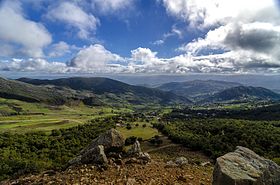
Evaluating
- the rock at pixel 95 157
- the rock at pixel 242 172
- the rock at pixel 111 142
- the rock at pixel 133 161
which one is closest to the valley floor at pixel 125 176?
the rock at pixel 133 161

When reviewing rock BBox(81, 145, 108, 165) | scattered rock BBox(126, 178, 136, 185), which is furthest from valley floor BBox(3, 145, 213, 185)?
rock BBox(81, 145, 108, 165)

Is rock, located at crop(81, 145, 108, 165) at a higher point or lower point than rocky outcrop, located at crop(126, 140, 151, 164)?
higher

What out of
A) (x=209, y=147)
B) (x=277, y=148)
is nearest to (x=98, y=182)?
(x=209, y=147)

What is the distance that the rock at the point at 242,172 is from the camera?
44.5 ft

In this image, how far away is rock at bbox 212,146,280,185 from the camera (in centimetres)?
1355

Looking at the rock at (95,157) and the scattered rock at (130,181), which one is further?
the rock at (95,157)

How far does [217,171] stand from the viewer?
14.2 m

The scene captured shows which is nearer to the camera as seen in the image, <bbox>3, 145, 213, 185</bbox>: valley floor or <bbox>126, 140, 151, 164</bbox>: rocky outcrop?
<bbox>3, 145, 213, 185</bbox>: valley floor

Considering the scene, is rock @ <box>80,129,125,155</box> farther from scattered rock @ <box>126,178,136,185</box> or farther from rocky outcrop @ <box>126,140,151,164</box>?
scattered rock @ <box>126,178,136,185</box>

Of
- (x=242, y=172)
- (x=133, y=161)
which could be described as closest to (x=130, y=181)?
(x=133, y=161)

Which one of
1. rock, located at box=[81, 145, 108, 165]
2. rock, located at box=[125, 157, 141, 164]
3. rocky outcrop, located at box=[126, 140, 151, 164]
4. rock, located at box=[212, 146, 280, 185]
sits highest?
rock, located at box=[212, 146, 280, 185]

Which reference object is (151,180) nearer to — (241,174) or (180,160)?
(241,174)

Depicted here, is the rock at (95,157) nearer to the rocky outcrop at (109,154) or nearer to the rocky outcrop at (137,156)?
the rocky outcrop at (109,154)

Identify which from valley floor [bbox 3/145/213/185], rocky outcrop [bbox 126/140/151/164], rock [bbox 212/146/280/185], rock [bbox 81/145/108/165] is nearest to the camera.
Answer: rock [bbox 212/146/280/185]
